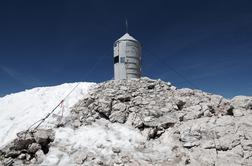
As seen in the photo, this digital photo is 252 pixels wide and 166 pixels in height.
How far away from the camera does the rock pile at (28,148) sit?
15555 mm

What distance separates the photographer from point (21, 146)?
1653cm

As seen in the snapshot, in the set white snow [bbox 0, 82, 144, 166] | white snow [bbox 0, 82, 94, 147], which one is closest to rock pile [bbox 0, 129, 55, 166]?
white snow [bbox 0, 82, 144, 166]

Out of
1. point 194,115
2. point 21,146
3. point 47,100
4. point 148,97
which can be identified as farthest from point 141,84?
point 21,146

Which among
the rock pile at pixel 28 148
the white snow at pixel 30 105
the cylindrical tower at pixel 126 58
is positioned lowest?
the rock pile at pixel 28 148

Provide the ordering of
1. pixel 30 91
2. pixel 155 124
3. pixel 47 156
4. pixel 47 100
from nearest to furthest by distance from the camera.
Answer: pixel 47 156, pixel 155 124, pixel 47 100, pixel 30 91

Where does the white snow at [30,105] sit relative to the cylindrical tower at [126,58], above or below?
below

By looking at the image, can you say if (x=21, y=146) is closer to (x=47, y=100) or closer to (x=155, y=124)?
(x=47, y=100)

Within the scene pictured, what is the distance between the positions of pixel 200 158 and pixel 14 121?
15.3 metres

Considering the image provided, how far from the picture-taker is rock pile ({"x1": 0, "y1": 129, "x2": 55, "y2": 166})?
1555 cm

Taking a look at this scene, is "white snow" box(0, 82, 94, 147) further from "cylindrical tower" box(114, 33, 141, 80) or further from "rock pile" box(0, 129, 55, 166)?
"cylindrical tower" box(114, 33, 141, 80)

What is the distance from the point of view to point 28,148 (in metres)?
16.5

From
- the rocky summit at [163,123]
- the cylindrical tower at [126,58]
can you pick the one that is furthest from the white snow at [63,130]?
the cylindrical tower at [126,58]

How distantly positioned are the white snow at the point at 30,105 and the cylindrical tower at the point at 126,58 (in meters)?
4.31

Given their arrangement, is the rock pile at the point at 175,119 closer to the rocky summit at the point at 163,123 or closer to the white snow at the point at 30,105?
the rocky summit at the point at 163,123
